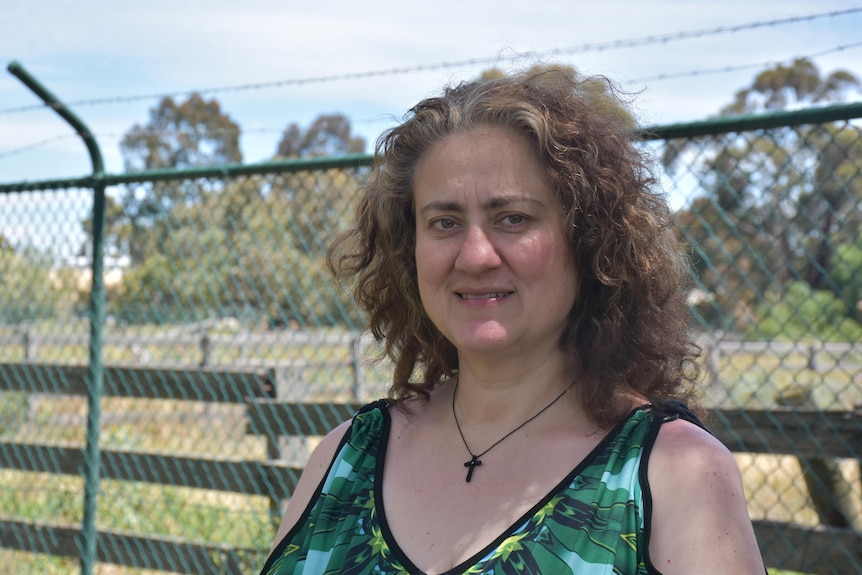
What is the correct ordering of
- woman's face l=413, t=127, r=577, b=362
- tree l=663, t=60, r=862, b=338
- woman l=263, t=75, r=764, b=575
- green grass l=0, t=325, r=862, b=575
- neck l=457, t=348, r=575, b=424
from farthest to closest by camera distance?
green grass l=0, t=325, r=862, b=575 < tree l=663, t=60, r=862, b=338 < neck l=457, t=348, r=575, b=424 < woman's face l=413, t=127, r=577, b=362 < woman l=263, t=75, r=764, b=575

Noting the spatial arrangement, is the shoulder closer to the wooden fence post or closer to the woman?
the woman

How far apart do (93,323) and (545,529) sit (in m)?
2.87

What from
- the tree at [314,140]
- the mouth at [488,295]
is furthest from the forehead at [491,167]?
the tree at [314,140]

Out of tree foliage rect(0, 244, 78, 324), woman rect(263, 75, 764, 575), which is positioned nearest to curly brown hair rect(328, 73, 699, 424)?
woman rect(263, 75, 764, 575)

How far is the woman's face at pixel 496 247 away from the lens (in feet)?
5.29

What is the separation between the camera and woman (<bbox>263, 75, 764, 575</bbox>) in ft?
4.96

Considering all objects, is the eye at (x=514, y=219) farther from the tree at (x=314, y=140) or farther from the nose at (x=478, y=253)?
the tree at (x=314, y=140)

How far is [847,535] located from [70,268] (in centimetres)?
342

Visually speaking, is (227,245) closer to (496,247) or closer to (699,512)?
(496,247)

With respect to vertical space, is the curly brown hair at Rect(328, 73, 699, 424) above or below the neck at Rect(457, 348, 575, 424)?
above

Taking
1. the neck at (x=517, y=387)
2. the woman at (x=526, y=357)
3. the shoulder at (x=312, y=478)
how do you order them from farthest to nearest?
the shoulder at (x=312, y=478)
the neck at (x=517, y=387)
the woman at (x=526, y=357)

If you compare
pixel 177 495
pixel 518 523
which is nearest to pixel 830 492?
pixel 518 523

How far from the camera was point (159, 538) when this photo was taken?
3922 mm

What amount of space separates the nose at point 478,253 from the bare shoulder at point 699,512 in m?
0.43
